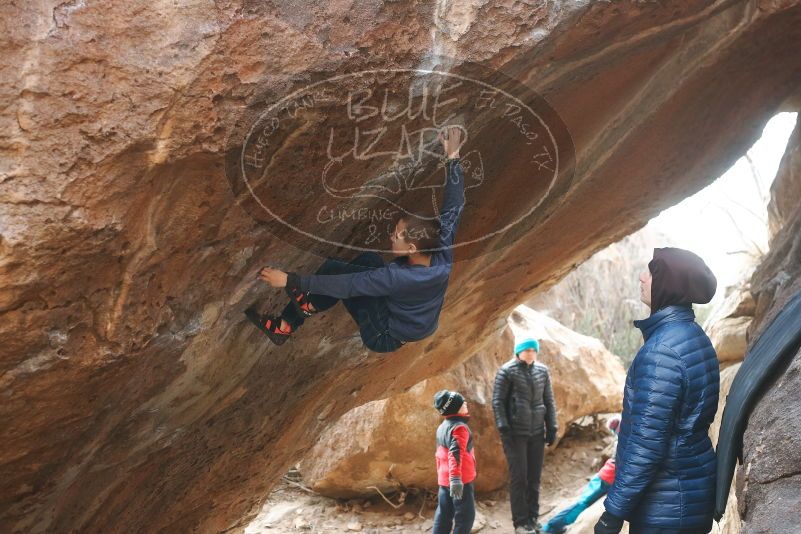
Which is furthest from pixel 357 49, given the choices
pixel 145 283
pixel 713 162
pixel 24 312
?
pixel 713 162

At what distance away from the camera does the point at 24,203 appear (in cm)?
227

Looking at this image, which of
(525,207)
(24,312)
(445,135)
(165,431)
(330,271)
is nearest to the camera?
(24,312)

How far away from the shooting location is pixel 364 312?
10.9ft

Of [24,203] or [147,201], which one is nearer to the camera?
[24,203]

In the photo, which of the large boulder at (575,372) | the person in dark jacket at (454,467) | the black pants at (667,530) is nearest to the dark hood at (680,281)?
the black pants at (667,530)

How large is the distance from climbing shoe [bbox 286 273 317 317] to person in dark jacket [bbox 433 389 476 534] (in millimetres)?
2246

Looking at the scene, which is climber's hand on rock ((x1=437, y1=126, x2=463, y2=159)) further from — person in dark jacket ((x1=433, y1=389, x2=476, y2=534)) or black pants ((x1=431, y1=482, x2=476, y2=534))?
black pants ((x1=431, y1=482, x2=476, y2=534))

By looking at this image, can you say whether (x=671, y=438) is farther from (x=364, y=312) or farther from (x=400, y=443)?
(x=400, y=443)

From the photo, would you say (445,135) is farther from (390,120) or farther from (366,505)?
(366,505)

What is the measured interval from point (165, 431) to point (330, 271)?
3.68ft

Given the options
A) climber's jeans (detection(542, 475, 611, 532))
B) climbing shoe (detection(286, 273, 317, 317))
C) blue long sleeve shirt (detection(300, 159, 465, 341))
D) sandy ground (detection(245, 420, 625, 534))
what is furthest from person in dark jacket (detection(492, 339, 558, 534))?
climbing shoe (detection(286, 273, 317, 317))

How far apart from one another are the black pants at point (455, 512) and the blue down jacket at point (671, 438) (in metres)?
2.53

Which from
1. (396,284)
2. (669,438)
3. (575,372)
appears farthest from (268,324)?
(575,372)

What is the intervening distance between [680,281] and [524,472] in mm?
3026
